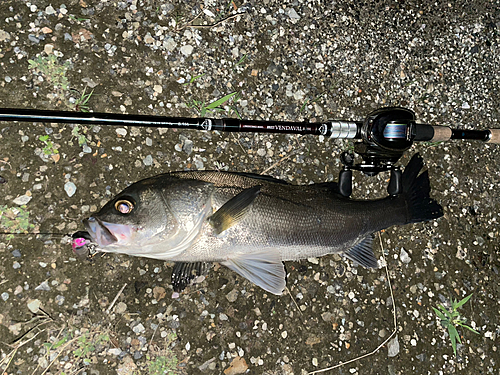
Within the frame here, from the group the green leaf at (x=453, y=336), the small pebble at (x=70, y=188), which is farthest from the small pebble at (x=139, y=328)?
the green leaf at (x=453, y=336)

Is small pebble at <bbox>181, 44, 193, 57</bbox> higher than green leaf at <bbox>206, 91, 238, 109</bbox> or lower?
higher

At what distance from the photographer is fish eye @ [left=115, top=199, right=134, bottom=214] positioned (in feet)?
7.78

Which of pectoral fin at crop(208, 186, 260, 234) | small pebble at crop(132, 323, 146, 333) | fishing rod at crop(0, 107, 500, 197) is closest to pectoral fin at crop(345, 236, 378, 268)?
fishing rod at crop(0, 107, 500, 197)

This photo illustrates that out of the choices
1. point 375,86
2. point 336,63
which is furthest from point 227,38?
point 375,86

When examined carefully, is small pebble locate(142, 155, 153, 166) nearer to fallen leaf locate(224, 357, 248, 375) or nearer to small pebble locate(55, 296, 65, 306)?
small pebble locate(55, 296, 65, 306)

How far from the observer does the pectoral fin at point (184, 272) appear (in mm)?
2873

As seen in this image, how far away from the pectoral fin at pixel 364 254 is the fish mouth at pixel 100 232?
199 cm

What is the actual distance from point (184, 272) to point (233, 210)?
0.83m

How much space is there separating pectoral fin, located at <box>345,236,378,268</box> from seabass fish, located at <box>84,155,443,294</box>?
0.14 metres

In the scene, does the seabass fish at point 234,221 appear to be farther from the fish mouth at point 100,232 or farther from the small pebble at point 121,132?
the small pebble at point 121,132

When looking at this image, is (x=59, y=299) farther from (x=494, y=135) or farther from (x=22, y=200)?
(x=494, y=135)

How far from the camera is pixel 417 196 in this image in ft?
10.3

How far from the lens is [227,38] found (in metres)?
3.25

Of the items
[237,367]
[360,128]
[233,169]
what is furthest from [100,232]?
[360,128]
